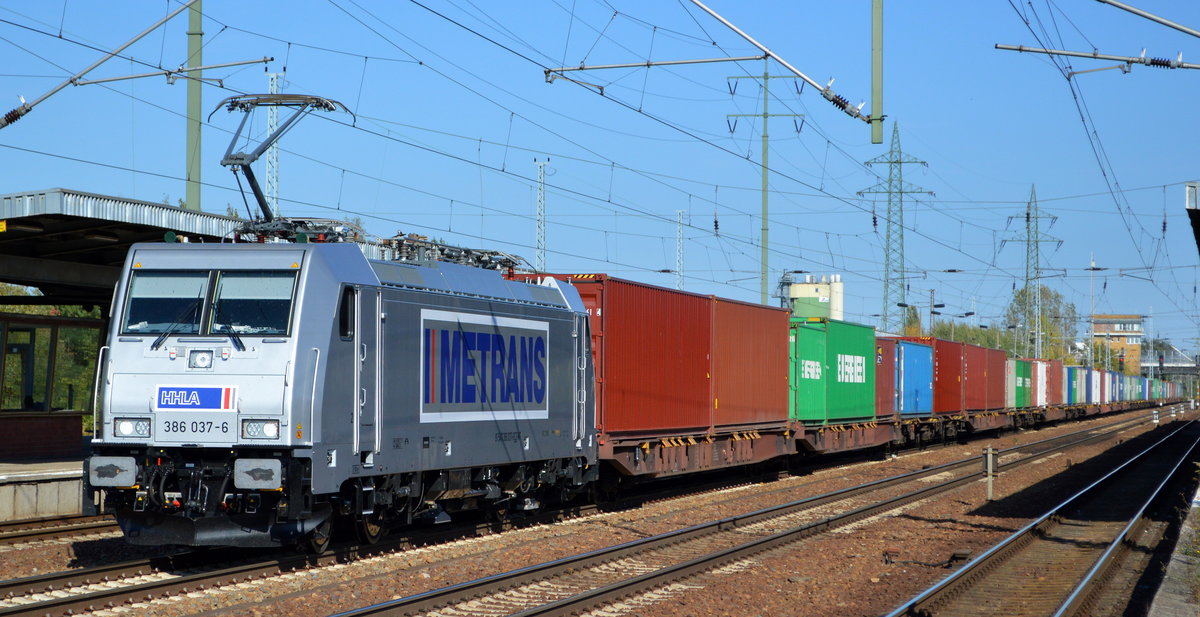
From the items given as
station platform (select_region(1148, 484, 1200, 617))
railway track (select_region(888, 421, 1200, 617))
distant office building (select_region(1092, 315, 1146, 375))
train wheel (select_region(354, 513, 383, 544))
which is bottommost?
railway track (select_region(888, 421, 1200, 617))

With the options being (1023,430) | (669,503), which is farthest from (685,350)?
(1023,430)

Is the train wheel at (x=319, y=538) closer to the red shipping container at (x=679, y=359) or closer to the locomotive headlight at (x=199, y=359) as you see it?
the locomotive headlight at (x=199, y=359)

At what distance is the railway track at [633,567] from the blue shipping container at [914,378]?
13821mm

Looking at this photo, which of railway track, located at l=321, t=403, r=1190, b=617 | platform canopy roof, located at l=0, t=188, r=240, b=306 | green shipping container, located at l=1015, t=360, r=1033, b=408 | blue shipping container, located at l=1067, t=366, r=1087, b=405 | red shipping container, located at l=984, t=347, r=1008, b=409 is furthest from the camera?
blue shipping container, located at l=1067, t=366, r=1087, b=405

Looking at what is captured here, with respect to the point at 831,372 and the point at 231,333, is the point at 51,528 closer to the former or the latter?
the point at 231,333

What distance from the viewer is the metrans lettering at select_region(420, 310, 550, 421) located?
568 inches

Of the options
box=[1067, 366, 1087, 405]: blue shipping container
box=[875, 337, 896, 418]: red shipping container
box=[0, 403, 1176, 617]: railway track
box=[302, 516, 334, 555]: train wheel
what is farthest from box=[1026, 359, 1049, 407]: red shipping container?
box=[302, 516, 334, 555]: train wheel

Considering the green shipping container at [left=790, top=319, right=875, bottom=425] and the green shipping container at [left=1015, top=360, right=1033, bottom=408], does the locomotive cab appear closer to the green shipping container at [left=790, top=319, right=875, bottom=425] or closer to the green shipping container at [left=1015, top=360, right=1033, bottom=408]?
the green shipping container at [left=790, top=319, right=875, bottom=425]

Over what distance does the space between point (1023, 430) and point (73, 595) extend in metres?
56.0

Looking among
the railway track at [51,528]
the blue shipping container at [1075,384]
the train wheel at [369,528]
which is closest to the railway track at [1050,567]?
the train wheel at [369,528]

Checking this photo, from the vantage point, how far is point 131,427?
12.3 metres

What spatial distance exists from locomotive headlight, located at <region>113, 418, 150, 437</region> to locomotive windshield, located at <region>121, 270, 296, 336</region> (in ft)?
3.22

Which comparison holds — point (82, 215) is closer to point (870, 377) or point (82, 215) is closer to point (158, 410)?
point (158, 410)

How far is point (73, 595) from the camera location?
1093cm
